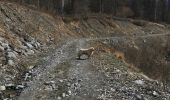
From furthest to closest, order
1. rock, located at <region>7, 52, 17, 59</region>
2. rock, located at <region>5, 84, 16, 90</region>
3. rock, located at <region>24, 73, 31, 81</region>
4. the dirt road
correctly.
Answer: rock, located at <region>7, 52, 17, 59</region>, rock, located at <region>24, 73, 31, 81</region>, rock, located at <region>5, 84, 16, 90</region>, the dirt road

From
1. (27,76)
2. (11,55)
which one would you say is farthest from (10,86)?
(11,55)

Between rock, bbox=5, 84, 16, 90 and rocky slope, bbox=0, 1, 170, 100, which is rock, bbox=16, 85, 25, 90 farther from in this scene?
rock, bbox=5, 84, 16, 90

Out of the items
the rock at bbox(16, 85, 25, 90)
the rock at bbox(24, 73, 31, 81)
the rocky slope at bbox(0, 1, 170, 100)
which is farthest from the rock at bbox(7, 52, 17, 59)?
the rock at bbox(16, 85, 25, 90)

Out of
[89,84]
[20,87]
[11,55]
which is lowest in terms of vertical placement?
[20,87]

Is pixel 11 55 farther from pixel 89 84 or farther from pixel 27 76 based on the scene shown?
pixel 89 84

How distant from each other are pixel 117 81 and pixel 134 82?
2.73ft

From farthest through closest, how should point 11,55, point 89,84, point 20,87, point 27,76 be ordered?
point 11,55
point 27,76
point 20,87
point 89,84

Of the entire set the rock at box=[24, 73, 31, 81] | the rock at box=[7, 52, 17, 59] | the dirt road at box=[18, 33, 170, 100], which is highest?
the rock at box=[7, 52, 17, 59]

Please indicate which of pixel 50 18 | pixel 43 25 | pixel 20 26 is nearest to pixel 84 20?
pixel 50 18

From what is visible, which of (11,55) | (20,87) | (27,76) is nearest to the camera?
(20,87)

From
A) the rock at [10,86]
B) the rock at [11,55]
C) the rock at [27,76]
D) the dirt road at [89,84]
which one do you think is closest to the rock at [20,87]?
the rock at [10,86]

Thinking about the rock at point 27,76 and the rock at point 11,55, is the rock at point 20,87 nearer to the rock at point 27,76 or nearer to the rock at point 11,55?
the rock at point 27,76

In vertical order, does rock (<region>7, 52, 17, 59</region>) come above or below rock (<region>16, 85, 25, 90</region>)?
above

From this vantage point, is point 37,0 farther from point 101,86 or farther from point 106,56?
point 101,86
